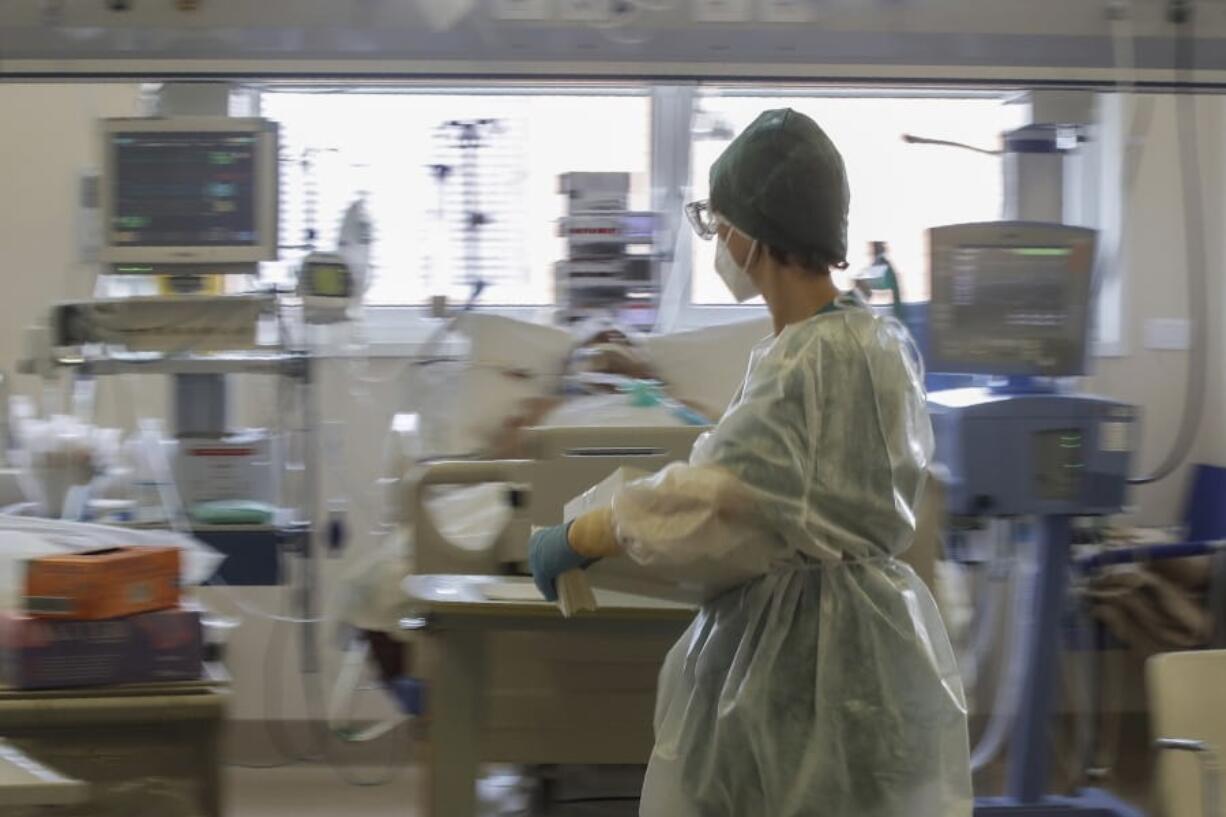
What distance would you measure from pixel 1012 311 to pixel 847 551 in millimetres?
1809

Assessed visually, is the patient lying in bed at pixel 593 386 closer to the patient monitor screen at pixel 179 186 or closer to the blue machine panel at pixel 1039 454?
the blue machine panel at pixel 1039 454

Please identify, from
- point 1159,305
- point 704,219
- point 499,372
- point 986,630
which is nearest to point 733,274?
point 704,219

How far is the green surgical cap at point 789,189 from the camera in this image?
162cm

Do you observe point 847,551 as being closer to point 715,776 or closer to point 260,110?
point 715,776

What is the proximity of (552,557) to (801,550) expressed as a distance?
275 mm

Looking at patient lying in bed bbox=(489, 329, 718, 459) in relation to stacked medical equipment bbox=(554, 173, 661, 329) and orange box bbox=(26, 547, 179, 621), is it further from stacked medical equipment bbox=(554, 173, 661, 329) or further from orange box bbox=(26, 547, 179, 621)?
orange box bbox=(26, 547, 179, 621)

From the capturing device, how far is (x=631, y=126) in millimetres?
4371

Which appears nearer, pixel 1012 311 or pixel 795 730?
pixel 795 730

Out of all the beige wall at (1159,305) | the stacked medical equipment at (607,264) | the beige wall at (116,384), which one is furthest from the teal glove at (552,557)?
the beige wall at (1159,305)

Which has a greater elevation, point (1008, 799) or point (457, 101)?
point (457, 101)

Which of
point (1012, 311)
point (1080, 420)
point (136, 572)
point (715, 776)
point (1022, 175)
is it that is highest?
point (1022, 175)

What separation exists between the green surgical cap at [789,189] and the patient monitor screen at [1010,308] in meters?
1.62

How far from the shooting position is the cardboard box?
1892 mm

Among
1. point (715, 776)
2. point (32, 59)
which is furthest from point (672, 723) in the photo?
point (32, 59)
